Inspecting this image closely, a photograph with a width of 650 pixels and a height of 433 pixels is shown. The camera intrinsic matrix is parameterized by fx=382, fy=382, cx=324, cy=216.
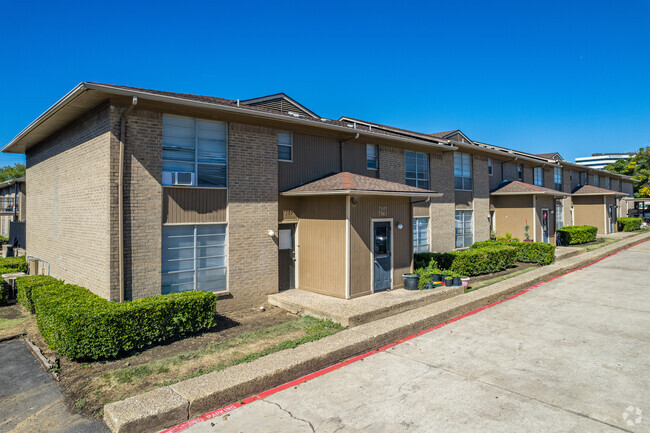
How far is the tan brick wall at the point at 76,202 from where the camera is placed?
29.5 feet

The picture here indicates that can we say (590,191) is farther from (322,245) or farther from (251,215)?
(251,215)

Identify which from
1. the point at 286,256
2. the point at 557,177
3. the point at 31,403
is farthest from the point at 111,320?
the point at 557,177

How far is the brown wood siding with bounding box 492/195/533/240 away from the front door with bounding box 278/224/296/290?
1443 centimetres

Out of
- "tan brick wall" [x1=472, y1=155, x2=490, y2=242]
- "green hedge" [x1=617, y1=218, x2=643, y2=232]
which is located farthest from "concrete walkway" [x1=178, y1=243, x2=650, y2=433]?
"green hedge" [x1=617, y1=218, x2=643, y2=232]

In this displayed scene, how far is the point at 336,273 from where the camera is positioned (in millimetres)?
11094

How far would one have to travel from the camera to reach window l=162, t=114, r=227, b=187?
9.67m

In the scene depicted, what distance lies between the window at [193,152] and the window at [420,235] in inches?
358

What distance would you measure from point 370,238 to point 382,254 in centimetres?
86

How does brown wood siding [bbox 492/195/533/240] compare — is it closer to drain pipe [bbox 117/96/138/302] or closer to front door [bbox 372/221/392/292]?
front door [bbox 372/221/392/292]

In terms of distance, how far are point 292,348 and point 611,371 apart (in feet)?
18.5

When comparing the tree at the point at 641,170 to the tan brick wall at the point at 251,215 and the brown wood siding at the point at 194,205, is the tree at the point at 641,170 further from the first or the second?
the brown wood siding at the point at 194,205

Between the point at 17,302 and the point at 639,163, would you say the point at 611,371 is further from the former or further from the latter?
the point at 639,163

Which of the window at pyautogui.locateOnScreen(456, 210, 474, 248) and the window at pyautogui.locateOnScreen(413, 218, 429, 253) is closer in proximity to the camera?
the window at pyautogui.locateOnScreen(413, 218, 429, 253)

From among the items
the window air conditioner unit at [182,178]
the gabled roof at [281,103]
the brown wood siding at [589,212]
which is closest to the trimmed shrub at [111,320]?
the window air conditioner unit at [182,178]
